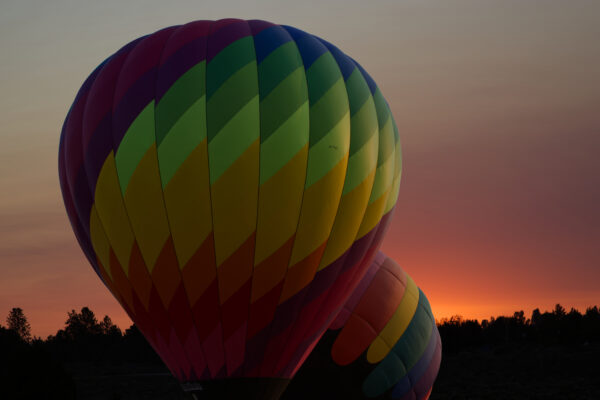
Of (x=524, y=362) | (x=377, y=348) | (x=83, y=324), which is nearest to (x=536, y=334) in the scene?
(x=524, y=362)

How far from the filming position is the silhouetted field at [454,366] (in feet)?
123

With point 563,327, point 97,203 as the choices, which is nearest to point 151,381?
point 563,327

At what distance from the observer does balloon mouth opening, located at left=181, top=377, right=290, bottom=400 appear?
16984 mm

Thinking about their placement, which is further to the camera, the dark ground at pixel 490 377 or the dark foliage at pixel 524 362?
the dark foliage at pixel 524 362

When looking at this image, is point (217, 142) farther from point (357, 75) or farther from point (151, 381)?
point (151, 381)

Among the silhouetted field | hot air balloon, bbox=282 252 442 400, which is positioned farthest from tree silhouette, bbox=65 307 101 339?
hot air balloon, bbox=282 252 442 400

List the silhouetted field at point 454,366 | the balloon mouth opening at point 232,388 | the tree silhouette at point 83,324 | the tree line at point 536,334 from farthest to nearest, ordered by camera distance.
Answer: the tree silhouette at point 83,324 < the tree line at point 536,334 < the silhouetted field at point 454,366 < the balloon mouth opening at point 232,388

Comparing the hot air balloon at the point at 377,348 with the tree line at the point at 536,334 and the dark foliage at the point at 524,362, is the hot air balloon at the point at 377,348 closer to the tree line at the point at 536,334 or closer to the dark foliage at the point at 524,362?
the dark foliage at the point at 524,362

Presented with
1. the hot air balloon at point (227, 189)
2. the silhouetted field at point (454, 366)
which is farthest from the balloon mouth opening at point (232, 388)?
the silhouetted field at point (454, 366)

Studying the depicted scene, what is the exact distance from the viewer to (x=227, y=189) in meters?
16.3

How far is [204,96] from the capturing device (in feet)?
54.6

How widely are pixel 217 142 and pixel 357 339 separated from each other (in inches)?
276

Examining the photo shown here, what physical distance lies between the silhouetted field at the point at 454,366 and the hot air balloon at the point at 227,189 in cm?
1581

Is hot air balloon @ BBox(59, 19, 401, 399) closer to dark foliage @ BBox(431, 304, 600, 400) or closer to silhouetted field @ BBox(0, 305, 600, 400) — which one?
silhouetted field @ BBox(0, 305, 600, 400)
